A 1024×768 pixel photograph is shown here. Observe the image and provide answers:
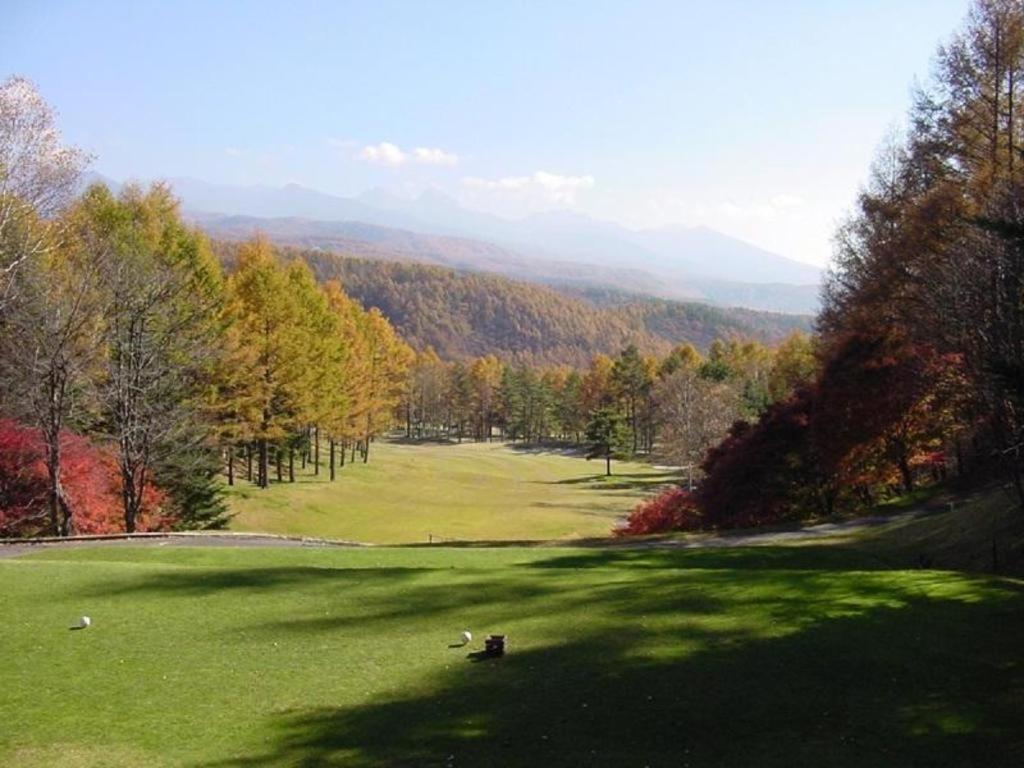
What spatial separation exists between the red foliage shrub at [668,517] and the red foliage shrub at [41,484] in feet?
65.7

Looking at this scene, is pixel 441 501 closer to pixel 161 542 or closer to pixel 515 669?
pixel 161 542

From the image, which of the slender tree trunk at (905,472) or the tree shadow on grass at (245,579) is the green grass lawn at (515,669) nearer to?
the tree shadow on grass at (245,579)

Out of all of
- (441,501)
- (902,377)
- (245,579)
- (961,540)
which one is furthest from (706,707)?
(441,501)

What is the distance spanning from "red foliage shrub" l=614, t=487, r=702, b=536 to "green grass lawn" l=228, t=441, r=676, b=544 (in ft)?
19.7

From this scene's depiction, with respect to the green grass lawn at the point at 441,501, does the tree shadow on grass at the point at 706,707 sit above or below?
above

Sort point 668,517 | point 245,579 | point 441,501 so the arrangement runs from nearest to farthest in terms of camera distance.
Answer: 1. point 245,579
2. point 668,517
3. point 441,501

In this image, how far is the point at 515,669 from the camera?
10.4 metres

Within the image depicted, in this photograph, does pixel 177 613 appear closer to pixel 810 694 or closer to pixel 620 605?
pixel 620 605

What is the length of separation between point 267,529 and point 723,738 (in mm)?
33127

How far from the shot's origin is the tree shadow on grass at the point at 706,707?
7949mm

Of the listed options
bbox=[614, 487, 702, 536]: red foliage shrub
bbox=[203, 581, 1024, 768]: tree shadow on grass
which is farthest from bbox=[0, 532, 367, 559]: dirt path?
bbox=[614, 487, 702, 536]: red foliage shrub

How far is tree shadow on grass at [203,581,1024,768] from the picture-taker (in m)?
7.95

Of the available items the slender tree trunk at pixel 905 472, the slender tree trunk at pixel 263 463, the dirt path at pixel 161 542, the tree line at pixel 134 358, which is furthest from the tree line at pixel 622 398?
the dirt path at pixel 161 542

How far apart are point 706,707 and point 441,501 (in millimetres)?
45072
